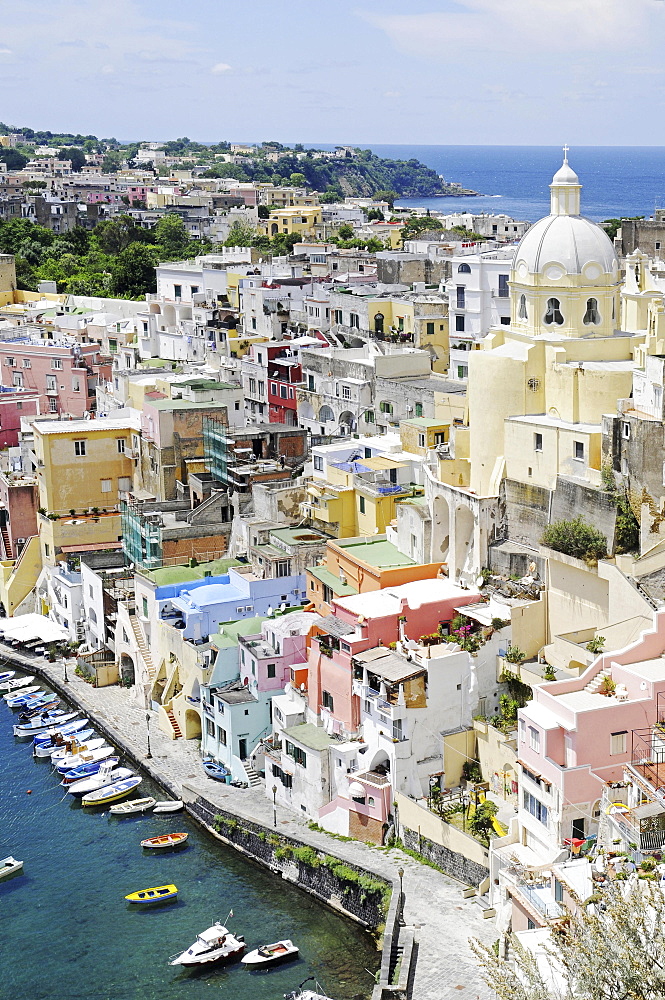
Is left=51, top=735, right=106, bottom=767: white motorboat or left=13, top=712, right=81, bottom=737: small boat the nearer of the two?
left=51, top=735, right=106, bottom=767: white motorboat

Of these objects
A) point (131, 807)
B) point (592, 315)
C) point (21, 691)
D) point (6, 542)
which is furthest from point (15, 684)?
point (592, 315)

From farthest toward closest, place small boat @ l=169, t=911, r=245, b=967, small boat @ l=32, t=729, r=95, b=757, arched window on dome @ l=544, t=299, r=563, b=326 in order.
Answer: small boat @ l=32, t=729, r=95, b=757
arched window on dome @ l=544, t=299, r=563, b=326
small boat @ l=169, t=911, r=245, b=967

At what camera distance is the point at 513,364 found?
93.9 feet

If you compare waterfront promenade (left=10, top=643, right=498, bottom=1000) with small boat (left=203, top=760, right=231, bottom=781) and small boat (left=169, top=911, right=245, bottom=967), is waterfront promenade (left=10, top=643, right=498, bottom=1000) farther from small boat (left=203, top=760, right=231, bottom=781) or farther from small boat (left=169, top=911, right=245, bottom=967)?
small boat (left=169, top=911, right=245, bottom=967)

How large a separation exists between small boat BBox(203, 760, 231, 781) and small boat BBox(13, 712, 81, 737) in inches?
190

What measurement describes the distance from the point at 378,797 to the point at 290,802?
2663 mm

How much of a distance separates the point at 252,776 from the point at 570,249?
12651 mm

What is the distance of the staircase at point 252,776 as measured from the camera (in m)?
27.8

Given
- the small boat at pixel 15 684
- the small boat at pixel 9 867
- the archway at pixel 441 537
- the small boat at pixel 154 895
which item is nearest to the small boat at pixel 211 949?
the small boat at pixel 154 895

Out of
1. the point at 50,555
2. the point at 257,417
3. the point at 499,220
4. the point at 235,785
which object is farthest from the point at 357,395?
the point at 499,220

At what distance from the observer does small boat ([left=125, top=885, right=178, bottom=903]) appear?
24484 millimetres

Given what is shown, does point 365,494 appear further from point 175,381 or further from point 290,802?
point 175,381

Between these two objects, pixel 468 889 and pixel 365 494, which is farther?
pixel 365 494

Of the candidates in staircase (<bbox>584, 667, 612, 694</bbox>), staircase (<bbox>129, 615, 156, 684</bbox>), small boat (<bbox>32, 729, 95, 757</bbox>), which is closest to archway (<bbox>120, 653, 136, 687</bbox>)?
staircase (<bbox>129, 615, 156, 684</bbox>)
